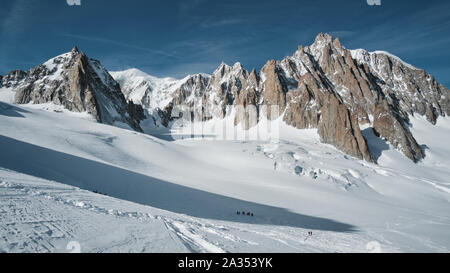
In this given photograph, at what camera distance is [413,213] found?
31.4 meters

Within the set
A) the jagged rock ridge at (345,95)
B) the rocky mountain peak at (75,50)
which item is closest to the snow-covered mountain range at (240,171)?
the rocky mountain peak at (75,50)

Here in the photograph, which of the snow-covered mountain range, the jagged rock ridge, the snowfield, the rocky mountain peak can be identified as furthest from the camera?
→ the rocky mountain peak

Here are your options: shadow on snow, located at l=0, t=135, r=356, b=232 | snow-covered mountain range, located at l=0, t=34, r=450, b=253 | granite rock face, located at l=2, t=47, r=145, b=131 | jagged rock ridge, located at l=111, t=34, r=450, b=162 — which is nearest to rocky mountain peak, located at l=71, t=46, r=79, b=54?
granite rock face, located at l=2, t=47, r=145, b=131

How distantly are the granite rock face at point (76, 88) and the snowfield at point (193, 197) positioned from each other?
53.0 m

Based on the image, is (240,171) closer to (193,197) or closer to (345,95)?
(193,197)

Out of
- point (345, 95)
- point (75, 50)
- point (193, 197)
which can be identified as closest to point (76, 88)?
point (75, 50)

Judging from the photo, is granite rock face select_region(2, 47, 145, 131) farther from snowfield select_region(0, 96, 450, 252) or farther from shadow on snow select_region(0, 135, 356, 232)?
shadow on snow select_region(0, 135, 356, 232)

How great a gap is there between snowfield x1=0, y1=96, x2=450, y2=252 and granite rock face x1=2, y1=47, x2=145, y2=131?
53016 millimetres

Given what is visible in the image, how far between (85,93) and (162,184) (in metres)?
91.5

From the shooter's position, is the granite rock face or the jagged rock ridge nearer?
the jagged rock ridge

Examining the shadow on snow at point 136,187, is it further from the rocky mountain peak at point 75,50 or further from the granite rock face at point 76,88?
the rocky mountain peak at point 75,50

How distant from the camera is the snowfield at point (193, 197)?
8555 millimetres

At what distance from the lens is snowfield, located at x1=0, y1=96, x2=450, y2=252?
8555 millimetres
